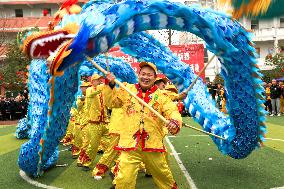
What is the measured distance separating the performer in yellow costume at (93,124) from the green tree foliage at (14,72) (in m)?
19.0

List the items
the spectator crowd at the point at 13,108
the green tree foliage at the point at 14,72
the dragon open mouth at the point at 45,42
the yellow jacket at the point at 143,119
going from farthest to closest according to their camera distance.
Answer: the green tree foliage at the point at 14,72 → the spectator crowd at the point at 13,108 → the dragon open mouth at the point at 45,42 → the yellow jacket at the point at 143,119

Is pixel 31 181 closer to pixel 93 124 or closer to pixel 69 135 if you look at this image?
pixel 93 124

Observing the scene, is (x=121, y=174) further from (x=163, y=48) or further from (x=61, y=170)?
(x=163, y=48)

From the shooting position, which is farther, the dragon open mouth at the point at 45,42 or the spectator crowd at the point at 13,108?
the spectator crowd at the point at 13,108

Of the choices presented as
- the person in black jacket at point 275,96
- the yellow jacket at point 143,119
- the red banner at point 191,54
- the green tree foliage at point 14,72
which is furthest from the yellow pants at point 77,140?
the green tree foliage at point 14,72

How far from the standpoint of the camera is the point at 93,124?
764 centimetres

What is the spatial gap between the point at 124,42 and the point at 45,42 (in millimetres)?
2848

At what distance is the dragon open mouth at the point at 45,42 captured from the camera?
5160 mm

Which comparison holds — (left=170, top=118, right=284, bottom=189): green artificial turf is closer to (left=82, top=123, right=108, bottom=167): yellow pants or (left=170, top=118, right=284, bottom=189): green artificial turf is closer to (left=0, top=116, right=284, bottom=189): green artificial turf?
(left=0, top=116, right=284, bottom=189): green artificial turf

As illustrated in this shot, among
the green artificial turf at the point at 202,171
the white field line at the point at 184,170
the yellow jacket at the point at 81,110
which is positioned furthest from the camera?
the yellow jacket at the point at 81,110

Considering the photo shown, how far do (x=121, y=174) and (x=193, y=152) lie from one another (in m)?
4.78

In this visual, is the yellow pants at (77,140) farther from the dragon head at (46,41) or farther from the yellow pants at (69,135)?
the dragon head at (46,41)

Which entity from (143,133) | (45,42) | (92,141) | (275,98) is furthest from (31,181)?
(275,98)

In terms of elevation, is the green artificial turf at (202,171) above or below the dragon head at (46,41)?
below
